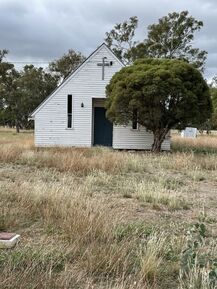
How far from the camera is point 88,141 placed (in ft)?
92.0

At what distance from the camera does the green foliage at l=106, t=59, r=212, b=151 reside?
907 inches

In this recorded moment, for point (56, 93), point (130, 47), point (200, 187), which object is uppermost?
point (130, 47)

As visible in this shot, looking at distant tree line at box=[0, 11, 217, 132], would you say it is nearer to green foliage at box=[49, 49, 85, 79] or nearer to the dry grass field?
green foliage at box=[49, 49, 85, 79]

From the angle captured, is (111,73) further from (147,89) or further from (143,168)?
(143,168)

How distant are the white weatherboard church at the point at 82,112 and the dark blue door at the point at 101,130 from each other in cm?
105

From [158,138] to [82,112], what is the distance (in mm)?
5107

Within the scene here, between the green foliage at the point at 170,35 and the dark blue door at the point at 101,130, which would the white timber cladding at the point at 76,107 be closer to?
the dark blue door at the point at 101,130

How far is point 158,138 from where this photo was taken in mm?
25734

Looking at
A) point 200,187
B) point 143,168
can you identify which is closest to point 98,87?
point 143,168

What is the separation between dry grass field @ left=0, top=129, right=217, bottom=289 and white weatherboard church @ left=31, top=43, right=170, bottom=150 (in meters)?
15.3

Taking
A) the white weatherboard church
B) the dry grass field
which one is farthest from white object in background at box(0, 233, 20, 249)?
the white weatherboard church

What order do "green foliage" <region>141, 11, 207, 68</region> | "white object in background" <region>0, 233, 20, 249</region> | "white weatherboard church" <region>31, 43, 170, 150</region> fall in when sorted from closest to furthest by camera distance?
"white object in background" <region>0, 233, 20, 249</region> < "white weatherboard church" <region>31, 43, 170, 150</region> < "green foliage" <region>141, 11, 207, 68</region>

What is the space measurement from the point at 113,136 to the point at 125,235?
71.0ft

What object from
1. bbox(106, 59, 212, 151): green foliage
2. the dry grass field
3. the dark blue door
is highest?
bbox(106, 59, 212, 151): green foliage
